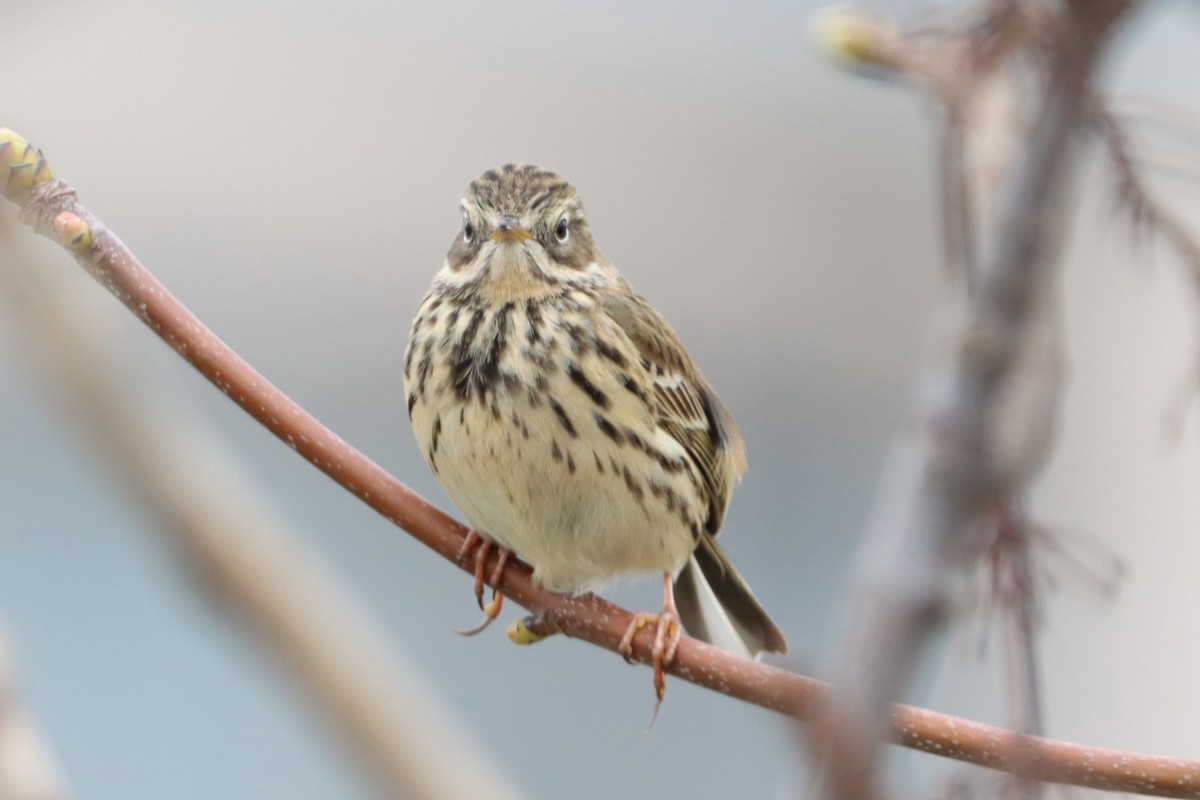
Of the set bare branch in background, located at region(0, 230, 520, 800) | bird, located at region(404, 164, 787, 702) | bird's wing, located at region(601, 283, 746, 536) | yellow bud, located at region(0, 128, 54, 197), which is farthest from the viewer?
bird's wing, located at region(601, 283, 746, 536)

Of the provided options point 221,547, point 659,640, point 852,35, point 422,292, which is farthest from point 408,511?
point 422,292

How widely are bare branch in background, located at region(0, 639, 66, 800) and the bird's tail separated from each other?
1.62 meters

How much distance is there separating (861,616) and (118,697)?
23.0 ft

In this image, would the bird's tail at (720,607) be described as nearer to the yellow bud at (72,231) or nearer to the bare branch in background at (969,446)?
the yellow bud at (72,231)

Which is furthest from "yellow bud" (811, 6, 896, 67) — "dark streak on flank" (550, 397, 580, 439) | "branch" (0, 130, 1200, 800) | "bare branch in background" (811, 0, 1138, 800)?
"bare branch in background" (811, 0, 1138, 800)

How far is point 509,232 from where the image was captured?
3.16 metres

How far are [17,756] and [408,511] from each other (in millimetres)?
678

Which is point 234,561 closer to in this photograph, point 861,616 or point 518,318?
point 518,318

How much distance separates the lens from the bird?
119 inches

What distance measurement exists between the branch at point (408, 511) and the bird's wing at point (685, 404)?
2.28 ft

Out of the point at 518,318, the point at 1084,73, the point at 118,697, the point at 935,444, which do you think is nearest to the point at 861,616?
the point at 935,444

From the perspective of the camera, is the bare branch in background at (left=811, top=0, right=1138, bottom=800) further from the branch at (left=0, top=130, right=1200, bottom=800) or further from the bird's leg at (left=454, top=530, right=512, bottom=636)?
the bird's leg at (left=454, top=530, right=512, bottom=636)

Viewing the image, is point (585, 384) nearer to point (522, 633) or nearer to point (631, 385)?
point (631, 385)

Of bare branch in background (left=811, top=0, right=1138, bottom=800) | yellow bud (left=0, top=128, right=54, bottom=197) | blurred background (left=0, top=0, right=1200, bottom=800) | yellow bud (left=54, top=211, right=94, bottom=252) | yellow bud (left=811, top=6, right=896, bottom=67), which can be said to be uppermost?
yellow bud (left=0, top=128, right=54, bottom=197)
